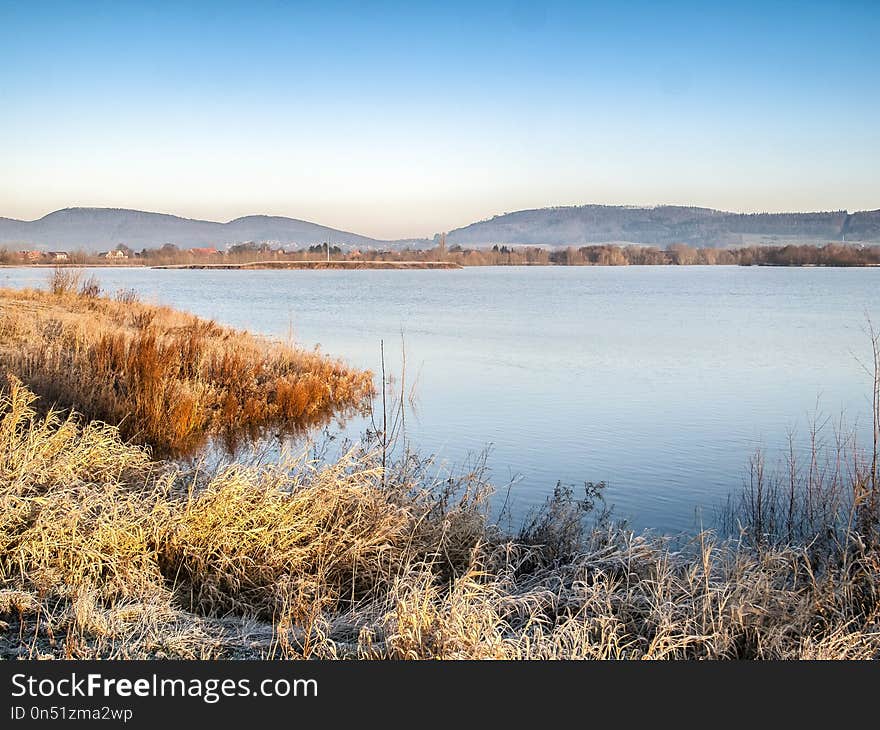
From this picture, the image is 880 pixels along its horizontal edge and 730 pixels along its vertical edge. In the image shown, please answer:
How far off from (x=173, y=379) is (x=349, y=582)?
23.5ft

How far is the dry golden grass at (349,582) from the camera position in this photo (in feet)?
15.3

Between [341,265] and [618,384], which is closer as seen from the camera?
[618,384]

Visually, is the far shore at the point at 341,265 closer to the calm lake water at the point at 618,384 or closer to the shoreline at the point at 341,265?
the shoreline at the point at 341,265

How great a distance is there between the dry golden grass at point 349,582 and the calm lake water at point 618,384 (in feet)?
8.96

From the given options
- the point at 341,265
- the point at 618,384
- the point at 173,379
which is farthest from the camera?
the point at 341,265

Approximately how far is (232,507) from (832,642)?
3.94m

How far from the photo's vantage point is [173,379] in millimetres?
12438

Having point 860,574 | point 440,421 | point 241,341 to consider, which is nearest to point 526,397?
point 440,421

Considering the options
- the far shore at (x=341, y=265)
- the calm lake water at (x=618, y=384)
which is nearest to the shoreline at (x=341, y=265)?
the far shore at (x=341, y=265)

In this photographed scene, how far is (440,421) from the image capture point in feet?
47.9

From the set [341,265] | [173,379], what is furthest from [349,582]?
[341,265]

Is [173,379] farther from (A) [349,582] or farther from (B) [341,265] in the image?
(B) [341,265]

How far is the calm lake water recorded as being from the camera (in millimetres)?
11148

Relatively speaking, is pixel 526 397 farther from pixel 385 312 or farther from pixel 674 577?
pixel 385 312
